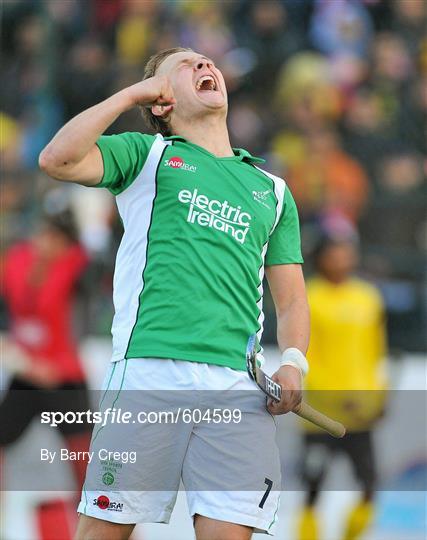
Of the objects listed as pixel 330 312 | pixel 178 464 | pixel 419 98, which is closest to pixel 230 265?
pixel 178 464

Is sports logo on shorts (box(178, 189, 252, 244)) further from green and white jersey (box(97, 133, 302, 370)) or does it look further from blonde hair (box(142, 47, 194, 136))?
blonde hair (box(142, 47, 194, 136))

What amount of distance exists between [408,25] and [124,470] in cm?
879

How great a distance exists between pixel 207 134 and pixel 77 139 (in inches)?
22.3

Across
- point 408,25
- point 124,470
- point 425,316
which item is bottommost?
point 425,316

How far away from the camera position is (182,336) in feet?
12.3

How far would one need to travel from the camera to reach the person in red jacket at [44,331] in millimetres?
6934

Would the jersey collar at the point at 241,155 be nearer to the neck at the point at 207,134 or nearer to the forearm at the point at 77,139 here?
the neck at the point at 207,134

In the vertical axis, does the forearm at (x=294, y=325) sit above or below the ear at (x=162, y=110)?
below

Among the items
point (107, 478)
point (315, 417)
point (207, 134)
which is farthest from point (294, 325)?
point (107, 478)

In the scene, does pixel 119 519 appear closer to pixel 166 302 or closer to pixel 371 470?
pixel 166 302

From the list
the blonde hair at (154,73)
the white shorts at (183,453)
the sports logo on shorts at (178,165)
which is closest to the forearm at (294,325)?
the white shorts at (183,453)

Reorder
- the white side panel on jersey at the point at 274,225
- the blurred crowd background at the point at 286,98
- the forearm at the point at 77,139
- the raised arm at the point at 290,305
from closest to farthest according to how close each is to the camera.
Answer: the forearm at the point at 77,139 → the white side panel on jersey at the point at 274,225 → the raised arm at the point at 290,305 → the blurred crowd background at the point at 286,98

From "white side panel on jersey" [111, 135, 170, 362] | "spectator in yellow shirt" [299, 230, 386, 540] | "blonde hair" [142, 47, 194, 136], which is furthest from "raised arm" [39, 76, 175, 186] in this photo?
"spectator in yellow shirt" [299, 230, 386, 540]

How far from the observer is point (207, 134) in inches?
159
